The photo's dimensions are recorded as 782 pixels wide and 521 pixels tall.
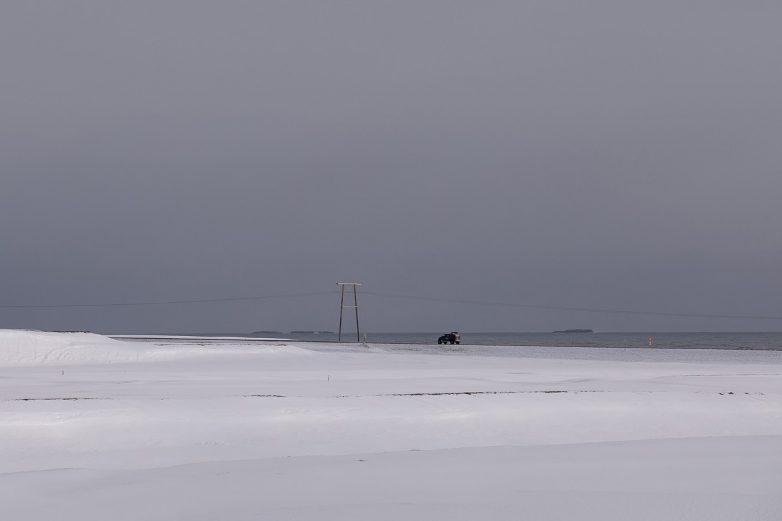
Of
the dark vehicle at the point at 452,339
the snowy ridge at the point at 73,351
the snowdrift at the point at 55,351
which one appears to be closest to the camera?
Answer: the snowdrift at the point at 55,351

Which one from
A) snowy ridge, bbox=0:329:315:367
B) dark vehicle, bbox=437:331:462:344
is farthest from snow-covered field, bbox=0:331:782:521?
dark vehicle, bbox=437:331:462:344

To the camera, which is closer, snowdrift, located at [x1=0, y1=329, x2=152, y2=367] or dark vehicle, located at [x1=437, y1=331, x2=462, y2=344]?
snowdrift, located at [x1=0, y1=329, x2=152, y2=367]

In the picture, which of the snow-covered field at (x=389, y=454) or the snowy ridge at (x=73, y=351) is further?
the snowy ridge at (x=73, y=351)

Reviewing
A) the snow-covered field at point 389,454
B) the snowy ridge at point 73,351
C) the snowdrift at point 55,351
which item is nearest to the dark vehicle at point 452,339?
the snowy ridge at point 73,351

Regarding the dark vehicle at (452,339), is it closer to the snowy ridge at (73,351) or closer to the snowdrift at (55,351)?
the snowy ridge at (73,351)

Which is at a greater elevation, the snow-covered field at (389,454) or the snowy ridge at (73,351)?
the snowy ridge at (73,351)

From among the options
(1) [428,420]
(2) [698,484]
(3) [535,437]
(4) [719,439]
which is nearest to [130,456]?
(1) [428,420]

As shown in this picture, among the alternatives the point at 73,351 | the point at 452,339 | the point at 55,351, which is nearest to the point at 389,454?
the point at 73,351

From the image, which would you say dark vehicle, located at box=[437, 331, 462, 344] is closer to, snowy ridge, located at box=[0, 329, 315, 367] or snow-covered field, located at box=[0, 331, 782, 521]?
snowy ridge, located at box=[0, 329, 315, 367]

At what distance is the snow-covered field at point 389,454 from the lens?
8.37 meters

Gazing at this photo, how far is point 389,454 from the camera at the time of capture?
11391 millimetres

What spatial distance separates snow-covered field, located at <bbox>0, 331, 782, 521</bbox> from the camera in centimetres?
837

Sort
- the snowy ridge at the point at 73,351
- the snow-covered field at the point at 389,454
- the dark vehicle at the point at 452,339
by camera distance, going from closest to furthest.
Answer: the snow-covered field at the point at 389,454
the snowy ridge at the point at 73,351
the dark vehicle at the point at 452,339

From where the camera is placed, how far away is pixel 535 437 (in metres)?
12.8
